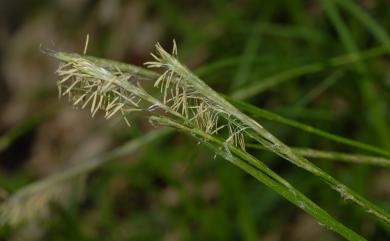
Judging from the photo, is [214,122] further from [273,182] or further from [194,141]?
[194,141]

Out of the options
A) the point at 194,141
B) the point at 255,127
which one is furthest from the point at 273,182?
the point at 194,141

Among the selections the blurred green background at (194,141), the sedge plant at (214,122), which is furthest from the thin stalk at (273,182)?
the blurred green background at (194,141)

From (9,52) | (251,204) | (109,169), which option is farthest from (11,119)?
(251,204)

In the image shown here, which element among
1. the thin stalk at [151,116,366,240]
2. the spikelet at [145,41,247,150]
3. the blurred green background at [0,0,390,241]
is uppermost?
the spikelet at [145,41,247,150]

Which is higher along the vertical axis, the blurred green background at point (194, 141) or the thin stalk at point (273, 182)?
the thin stalk at point (273, 182)

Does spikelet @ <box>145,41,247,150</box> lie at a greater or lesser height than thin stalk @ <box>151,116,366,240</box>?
greater

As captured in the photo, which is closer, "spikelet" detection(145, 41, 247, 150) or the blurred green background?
"spikelet" detection(145, 41, 247, 150)

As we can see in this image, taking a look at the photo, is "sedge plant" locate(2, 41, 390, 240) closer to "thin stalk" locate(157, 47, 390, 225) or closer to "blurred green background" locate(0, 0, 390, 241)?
"thin stalk" locate(157, 47, 390, 225)

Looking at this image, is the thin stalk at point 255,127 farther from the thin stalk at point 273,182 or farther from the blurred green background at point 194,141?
the blurred green background at point 194,141

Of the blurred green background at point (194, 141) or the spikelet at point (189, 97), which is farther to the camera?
the blurred green background at point (194, 141)

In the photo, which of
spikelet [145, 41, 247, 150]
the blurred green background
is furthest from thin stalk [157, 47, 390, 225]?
the blurred green background
